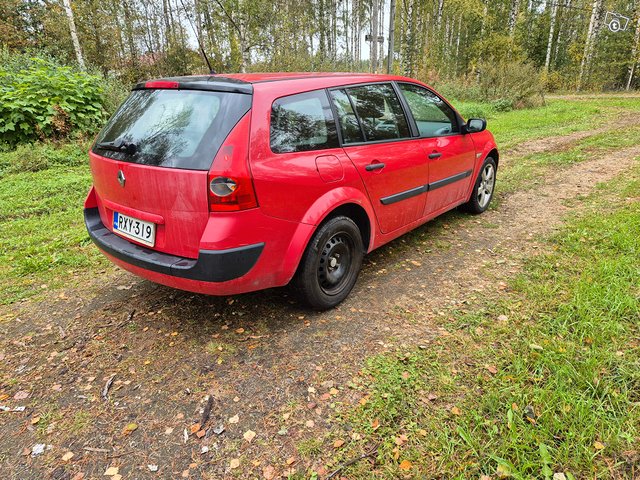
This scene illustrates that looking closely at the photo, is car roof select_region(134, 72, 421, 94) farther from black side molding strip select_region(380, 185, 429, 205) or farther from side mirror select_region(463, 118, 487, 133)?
side mirror select_region(463, 118, 487, 133)

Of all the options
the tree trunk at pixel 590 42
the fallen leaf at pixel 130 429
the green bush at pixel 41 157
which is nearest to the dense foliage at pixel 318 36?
the tree trunk at pixel 590 42

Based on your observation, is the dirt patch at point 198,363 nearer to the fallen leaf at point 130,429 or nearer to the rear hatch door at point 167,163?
the fallen leaf at point 130,429

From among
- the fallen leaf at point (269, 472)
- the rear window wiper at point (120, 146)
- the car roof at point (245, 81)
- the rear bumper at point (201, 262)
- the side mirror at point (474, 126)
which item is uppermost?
the car roof at point (245, 81)

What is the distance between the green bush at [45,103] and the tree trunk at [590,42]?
2671 centimetres

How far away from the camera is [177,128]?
2.47 metres

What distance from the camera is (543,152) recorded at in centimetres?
811

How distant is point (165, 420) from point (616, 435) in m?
2.30

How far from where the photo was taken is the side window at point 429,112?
12.5ft

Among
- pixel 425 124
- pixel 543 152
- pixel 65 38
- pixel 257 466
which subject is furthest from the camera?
pixel 65 38

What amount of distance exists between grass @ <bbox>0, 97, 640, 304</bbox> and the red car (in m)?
1.17

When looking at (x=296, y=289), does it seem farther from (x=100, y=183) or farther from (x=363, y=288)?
(x=100, y=183)

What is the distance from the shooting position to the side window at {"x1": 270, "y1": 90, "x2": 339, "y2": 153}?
254cm

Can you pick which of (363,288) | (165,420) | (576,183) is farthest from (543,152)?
(165,420)

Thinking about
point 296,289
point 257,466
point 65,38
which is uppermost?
point 65,38
